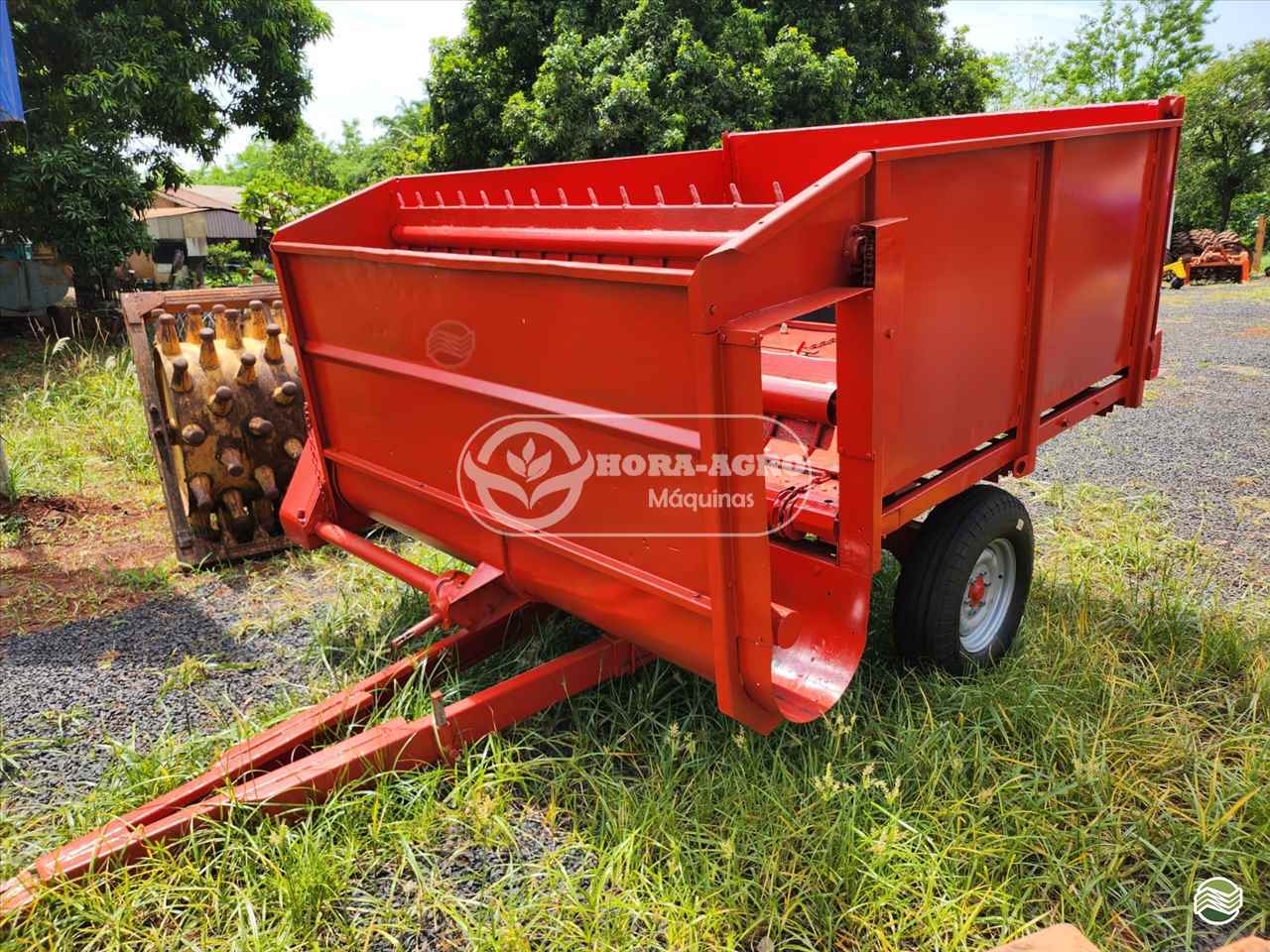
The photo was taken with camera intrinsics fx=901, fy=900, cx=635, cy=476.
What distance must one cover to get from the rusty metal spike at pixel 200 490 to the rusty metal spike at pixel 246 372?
49 centimetres

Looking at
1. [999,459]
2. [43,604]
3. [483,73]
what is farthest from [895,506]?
[483,73]

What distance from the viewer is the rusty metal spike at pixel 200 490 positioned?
4398mm

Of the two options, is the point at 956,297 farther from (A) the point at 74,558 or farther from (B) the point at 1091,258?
(A) the point at 74,558

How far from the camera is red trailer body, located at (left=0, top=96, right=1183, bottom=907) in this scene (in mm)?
2172

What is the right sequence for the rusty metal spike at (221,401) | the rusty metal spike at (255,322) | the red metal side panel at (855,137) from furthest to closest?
the rusty metal spike at (255,322)
the rusty metal spike at (221,401)
the red metal side panel at (855,137)

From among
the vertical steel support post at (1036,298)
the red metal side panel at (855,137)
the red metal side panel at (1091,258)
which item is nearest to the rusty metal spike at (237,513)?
the red metal side panel at (855,137)

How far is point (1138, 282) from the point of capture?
3627 millimetres

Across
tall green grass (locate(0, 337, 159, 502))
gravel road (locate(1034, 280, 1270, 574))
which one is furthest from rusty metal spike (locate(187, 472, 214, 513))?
gravel road (locate(1034, 280, 1270, 574))

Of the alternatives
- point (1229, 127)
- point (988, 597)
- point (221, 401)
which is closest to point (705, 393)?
point (988, 597)

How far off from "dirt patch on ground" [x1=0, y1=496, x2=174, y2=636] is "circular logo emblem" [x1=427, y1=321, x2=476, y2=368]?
7.74 ft

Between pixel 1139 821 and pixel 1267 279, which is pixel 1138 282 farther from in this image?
pixel 1267 279

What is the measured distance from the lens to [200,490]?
4.41 m

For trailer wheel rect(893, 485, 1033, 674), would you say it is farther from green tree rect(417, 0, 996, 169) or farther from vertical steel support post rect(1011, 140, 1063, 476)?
green tree rect(417, 0, 996, 169)

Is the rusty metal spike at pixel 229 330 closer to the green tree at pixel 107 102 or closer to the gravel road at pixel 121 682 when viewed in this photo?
the gravel road at pixel 121 682
